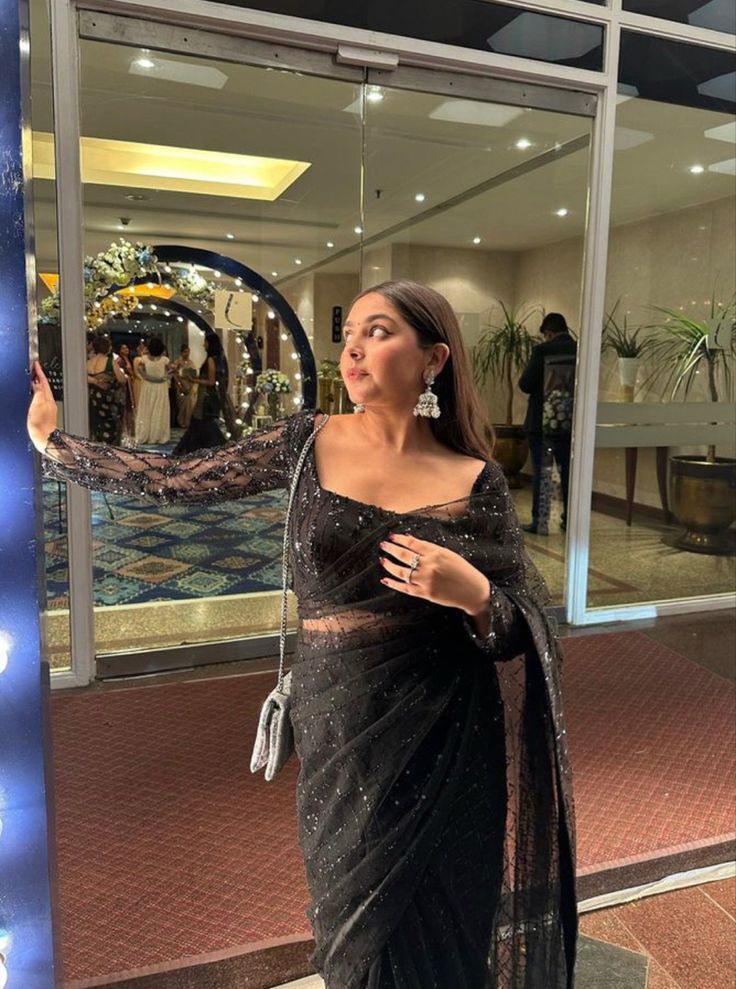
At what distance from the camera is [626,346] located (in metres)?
4.22

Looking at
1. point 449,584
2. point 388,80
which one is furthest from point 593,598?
point 449,584

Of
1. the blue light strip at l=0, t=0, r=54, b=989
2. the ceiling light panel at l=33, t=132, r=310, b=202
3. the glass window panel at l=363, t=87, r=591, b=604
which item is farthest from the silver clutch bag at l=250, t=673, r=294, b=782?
the glass window panel at l=363, t=87, r=591, b=604

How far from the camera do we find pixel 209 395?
3.49 metres

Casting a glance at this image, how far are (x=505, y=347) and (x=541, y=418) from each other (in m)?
0.45

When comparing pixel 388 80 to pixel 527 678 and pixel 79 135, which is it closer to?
pixel 79 135

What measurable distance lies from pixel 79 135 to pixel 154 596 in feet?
6.41

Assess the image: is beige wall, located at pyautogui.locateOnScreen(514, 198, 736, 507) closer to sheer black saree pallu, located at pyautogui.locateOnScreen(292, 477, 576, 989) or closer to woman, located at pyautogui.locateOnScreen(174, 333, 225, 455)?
woman, located at pyautogui.locateOnScreen(174, 333, 225, 455)

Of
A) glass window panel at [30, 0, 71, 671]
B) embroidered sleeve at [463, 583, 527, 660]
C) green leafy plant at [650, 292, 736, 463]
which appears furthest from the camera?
green leafy plant at [650, 292, 736, 463]

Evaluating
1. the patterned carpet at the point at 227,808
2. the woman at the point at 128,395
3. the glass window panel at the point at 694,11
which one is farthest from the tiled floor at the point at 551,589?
the glass window panel at the point at 694,11

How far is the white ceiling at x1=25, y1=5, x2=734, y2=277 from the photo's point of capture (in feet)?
10.2

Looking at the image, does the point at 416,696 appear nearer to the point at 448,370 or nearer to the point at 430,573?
the point at 430,573

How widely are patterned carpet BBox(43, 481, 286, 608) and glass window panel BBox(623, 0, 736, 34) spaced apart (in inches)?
118

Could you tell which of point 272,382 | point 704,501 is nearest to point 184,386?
point 272,382

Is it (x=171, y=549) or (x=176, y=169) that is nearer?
(x=176, y=169)
